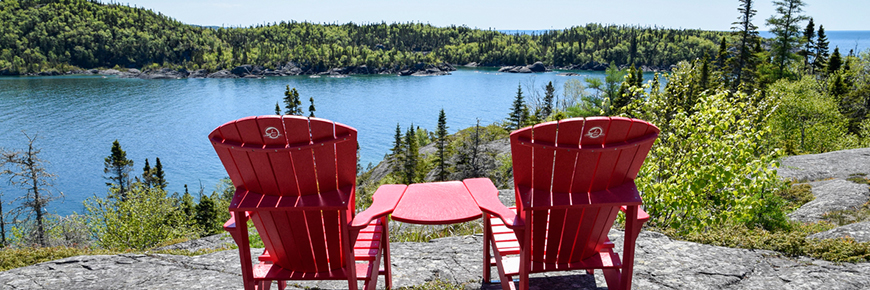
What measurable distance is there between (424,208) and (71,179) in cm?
5522

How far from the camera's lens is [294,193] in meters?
2.91

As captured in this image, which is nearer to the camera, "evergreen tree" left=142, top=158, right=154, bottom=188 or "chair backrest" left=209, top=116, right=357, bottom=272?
"chair backrest" left=209, top=116, right=357, bottom=272

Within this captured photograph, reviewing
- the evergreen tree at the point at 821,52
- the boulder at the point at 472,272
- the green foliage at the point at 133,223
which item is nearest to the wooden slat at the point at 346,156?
the boulder at the point at 472,272

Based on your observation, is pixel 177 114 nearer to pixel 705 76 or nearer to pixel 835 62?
pixel 705 76

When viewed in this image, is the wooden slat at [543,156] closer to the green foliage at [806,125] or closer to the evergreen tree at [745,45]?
the green foliage at [806,125]

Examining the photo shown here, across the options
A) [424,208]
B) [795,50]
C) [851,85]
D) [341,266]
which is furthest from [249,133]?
[795,50]

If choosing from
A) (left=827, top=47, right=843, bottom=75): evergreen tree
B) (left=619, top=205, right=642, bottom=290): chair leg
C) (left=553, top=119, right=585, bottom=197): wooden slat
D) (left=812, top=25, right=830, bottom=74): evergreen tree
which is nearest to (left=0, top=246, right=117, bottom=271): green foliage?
(left=553, top=119, right=585, bottom=197): wooden slat

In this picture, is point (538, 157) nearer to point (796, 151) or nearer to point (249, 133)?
point (249, 133)

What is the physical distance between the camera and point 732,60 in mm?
37344

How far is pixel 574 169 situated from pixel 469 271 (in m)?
1.81

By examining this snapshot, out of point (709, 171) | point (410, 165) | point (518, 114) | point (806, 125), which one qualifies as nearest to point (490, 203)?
point (709, 171)

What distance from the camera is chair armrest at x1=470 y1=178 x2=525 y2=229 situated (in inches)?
115

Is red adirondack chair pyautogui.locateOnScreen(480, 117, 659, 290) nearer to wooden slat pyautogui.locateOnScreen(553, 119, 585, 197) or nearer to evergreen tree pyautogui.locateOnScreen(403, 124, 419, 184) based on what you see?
wooden slat pyautogui.locateOnScreen(553, 119, 585, 197)

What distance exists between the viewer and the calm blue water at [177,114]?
1975 inches
